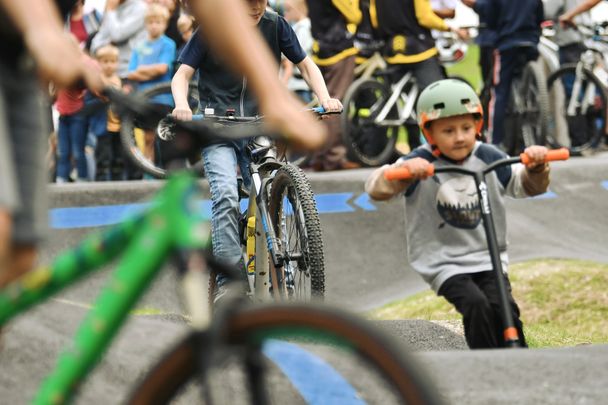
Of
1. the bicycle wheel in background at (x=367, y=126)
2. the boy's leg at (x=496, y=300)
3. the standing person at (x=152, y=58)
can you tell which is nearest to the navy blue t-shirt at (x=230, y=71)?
the boy's leg at (x=496, y=300)

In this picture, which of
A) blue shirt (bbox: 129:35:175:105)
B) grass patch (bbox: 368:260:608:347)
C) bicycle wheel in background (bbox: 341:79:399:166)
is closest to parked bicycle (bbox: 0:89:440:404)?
grass patch (bbox: 368:260:608:347)

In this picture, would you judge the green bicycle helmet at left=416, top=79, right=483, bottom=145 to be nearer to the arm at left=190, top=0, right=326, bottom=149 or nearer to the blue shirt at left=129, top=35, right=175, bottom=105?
the arm at left=190, top=0, right=326, bottom=149

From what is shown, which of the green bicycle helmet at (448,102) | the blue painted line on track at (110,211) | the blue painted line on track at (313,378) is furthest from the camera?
the blue painted line on track at (110,211)

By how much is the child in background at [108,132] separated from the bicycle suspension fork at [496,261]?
633 centimetres

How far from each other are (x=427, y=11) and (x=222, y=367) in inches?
340

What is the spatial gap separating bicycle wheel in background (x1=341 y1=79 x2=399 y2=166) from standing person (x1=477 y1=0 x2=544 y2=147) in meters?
0.96

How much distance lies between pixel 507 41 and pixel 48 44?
885cm

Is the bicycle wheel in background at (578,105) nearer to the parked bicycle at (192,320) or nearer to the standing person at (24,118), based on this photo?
the standing person at (24,118)

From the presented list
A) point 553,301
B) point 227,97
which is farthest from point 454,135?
point 553,301

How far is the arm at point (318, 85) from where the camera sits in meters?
5.94

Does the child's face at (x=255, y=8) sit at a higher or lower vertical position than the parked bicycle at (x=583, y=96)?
higher

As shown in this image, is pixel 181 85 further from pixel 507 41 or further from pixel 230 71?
pixel 507 41

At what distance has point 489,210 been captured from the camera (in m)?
4.91

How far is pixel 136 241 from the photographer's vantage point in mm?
2408
